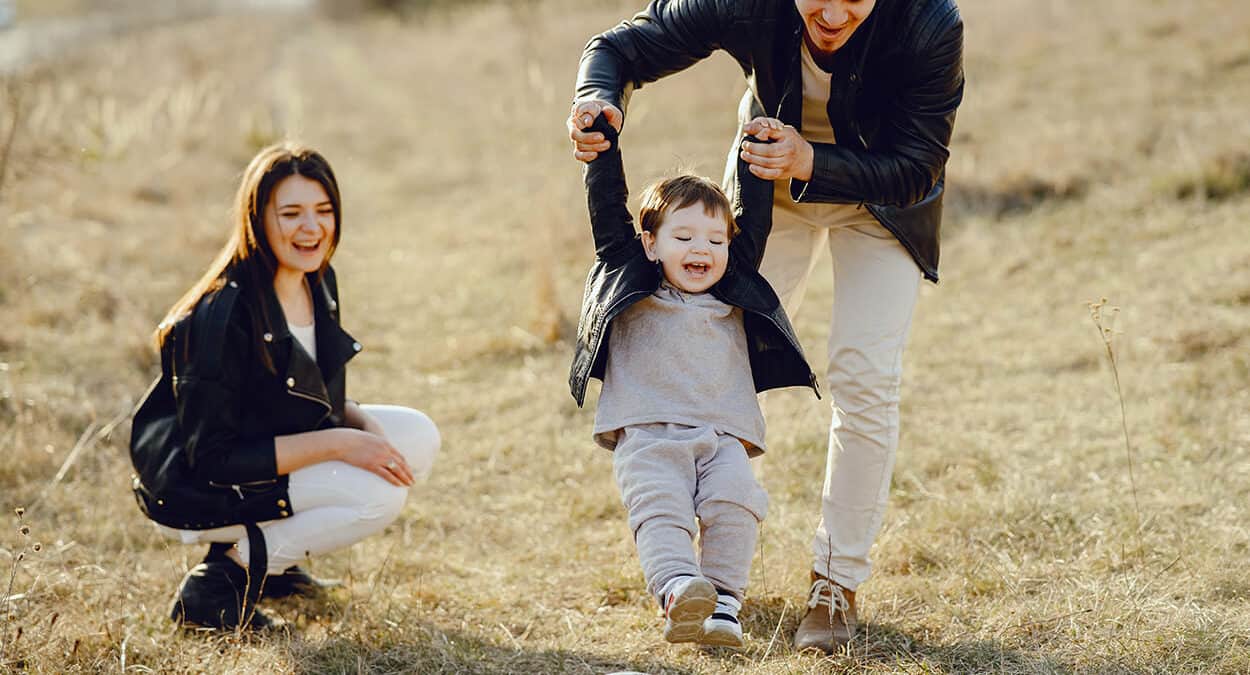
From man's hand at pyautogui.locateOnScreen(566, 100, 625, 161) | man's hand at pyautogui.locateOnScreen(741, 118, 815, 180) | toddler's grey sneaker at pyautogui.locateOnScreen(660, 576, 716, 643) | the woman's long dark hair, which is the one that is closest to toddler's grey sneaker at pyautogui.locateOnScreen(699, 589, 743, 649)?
toddler's grey sneaker at pyautogui.locateOnScreen(660, 576, 716, 643)

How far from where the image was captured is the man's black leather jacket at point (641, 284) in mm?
3066

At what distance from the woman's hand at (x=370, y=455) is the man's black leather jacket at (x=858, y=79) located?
51.2 inches

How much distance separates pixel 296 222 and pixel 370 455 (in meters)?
0.75

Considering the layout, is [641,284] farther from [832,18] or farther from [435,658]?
[435,658]

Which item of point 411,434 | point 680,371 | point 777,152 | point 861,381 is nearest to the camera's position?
point 777,152

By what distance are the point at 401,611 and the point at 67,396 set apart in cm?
272

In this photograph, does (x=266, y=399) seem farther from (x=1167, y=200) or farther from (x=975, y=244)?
(x=1167, y=200)

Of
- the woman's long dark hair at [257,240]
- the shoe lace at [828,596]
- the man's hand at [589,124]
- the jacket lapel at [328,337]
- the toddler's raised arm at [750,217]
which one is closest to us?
the man's hand at [589,124]

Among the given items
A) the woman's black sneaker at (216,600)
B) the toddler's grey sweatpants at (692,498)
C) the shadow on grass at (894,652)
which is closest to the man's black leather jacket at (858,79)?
the toddler's grey sweatpants at (692,498)

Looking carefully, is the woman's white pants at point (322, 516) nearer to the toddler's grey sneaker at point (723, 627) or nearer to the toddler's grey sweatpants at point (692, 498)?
the toddler's grey sweatpants at point (692, 498)

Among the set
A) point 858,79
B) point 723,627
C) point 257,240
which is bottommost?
point 723,627

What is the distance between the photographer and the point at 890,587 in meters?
3.74

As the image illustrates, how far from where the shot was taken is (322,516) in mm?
3639

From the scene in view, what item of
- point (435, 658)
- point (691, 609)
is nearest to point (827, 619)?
point (691, 609)
